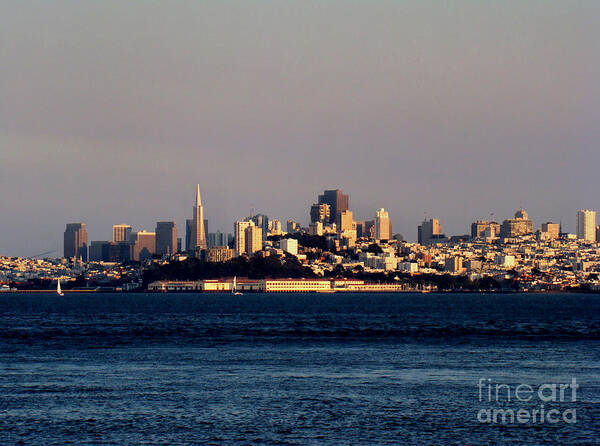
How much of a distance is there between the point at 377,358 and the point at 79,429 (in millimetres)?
21807

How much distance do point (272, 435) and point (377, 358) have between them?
20713mm

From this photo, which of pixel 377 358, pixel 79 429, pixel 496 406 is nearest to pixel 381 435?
pixel 496 406

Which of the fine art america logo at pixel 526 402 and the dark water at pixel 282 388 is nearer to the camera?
the dark water at pixel 282 388

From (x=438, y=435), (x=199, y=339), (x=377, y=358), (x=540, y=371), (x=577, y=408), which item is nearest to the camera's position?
(x=438, y=435)

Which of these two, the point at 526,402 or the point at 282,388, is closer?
the point at 526,402

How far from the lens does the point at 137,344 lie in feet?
190

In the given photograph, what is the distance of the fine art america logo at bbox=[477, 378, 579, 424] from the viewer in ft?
99.1

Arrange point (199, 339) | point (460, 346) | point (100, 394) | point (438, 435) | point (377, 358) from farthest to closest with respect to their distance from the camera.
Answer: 1. point (199, 339)
2. point (460, 346)
3. point (377, 358)
4. point (100, 394)
5. point (438, 435)

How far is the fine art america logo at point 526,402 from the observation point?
99.1 feet

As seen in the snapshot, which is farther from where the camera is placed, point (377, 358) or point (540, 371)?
point (377, 358)

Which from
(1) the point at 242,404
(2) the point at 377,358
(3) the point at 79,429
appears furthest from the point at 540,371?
(3) the point at 79,429

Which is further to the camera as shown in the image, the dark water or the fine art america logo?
the fine art america logo

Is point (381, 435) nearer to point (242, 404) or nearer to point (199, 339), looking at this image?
point (242, 404)

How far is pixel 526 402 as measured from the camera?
1308 inches
